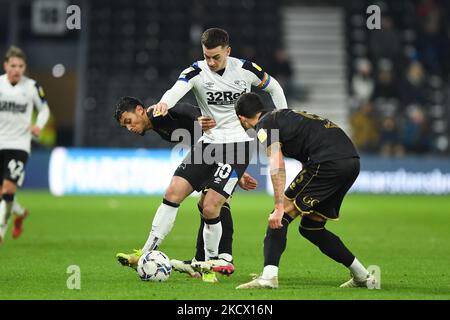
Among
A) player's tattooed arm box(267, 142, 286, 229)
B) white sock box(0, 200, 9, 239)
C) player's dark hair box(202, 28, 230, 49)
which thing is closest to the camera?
player's tattooed arm box(267, 142, 286, 229)

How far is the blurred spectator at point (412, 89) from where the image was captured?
87.1 ft

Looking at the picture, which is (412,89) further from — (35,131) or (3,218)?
(3,218)

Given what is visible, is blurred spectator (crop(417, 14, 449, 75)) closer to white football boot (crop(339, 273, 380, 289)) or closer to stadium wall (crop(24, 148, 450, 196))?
stadium wall (crop(24, 148, 450, 196))

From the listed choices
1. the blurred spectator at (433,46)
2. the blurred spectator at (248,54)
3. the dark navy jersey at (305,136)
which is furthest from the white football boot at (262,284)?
the blurred spectator at (433,46)

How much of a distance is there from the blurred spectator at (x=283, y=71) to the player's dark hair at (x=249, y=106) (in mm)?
17962

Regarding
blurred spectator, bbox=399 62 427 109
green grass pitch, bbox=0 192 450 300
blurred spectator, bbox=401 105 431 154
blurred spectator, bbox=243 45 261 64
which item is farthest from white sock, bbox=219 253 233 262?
blurred spectator, bbox=399 62 427 109

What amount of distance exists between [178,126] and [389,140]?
16.7m

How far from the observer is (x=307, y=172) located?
8508mm

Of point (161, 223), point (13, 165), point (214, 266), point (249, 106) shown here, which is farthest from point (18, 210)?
point (249, 106)

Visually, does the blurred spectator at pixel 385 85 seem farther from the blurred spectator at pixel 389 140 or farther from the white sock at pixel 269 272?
the white sock at pixel 269 272

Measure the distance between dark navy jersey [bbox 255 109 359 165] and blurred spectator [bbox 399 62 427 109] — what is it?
60.6 feet

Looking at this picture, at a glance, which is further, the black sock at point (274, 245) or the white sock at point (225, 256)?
the white sock at point (225, 256)

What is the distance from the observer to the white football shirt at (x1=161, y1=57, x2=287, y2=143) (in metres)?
9.57

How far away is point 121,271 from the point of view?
32.5 feet
